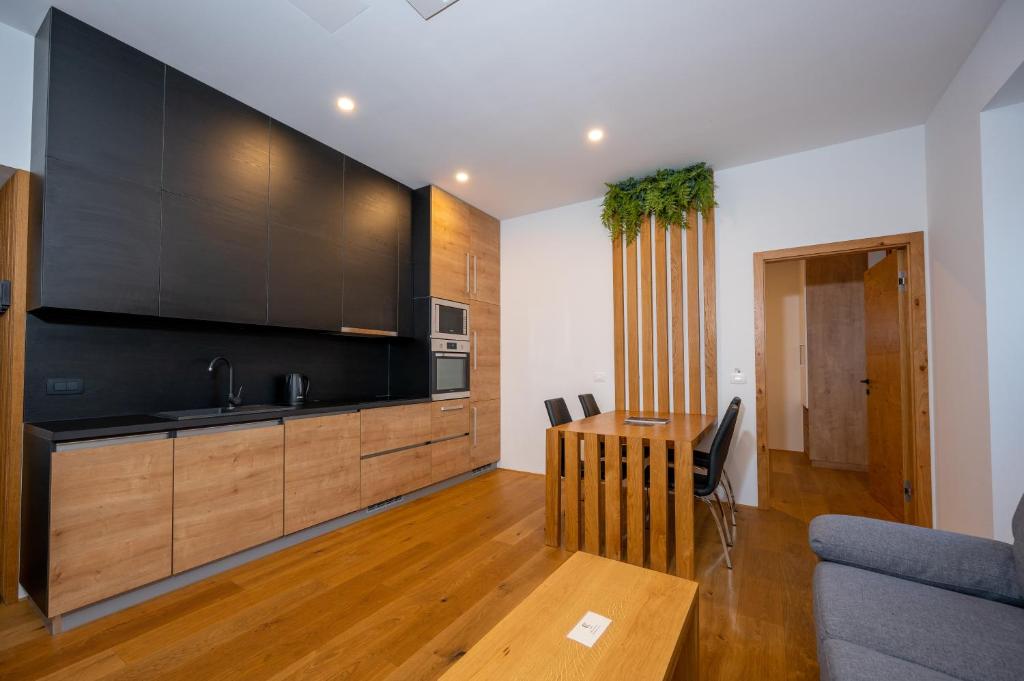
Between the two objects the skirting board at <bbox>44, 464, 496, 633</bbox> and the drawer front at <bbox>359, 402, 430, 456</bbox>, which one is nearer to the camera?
the skirting board at <bbox>44, 464, 496, 633</bbox>

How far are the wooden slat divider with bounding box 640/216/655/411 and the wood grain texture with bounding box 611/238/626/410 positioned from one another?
0.61 feet

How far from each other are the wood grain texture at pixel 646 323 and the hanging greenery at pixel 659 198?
0.13m

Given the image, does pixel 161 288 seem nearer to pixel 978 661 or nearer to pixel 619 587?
pixel 619 587

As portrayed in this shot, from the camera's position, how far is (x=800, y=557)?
2547 mm

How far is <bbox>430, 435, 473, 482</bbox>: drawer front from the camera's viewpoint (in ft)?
12.4

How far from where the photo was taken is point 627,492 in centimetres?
249

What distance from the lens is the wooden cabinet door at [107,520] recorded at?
1802 millimetres

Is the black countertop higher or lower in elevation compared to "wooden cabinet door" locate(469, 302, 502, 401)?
lower

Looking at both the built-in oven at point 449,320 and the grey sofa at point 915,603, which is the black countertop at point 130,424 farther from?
the grey sofa at point 915,603

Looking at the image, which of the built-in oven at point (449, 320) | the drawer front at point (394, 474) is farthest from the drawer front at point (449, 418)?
the built-in oven at point (449, 320)

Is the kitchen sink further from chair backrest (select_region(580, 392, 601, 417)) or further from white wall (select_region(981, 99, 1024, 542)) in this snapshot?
white wall (select_region(981, 99, 1024, 542))

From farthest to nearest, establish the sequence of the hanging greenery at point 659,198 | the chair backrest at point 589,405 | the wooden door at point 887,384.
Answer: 1. the chair backrest at point 589,405
2. the hanging greenery at point 659,198
3. the wooden door at point 887,384

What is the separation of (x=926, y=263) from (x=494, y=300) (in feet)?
11.6

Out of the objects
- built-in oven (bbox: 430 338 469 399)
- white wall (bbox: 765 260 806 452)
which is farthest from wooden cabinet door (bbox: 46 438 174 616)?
white wall (bbox: 765 260 806 452)
